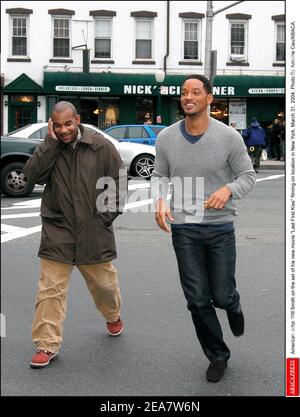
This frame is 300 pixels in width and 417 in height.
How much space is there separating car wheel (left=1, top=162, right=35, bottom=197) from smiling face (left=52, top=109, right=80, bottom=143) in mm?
9391

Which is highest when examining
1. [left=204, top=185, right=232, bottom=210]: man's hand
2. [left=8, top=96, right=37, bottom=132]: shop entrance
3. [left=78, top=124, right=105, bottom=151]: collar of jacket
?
[left=8, top=96, right=37, bottom=132]: shop entrance

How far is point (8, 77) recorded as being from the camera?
30016 mm

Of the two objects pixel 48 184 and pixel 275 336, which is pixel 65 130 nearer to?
pixel 48 184

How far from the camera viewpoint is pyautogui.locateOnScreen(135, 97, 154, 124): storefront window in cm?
3089

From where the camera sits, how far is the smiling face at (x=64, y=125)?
14.7ft

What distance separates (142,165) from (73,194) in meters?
13.6

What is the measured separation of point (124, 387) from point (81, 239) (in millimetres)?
991

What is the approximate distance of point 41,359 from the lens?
14.9 feet

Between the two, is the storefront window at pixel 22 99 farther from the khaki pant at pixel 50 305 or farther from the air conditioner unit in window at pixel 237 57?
the khaki pant at pixel 50 305

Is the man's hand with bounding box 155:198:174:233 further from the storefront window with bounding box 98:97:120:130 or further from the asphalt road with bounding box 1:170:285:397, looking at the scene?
the storefront window with bounding box 98:97:120:130

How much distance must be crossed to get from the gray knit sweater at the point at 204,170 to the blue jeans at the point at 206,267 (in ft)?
0.25

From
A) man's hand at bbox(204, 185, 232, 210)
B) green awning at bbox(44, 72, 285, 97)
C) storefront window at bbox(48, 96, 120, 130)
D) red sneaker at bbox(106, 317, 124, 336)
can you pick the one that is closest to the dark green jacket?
red sneaker at bbox(106, 317, 124, 336)

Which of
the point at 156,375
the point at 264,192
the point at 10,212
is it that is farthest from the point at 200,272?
the point at 264,192

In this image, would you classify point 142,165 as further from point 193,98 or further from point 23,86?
point 193,98
